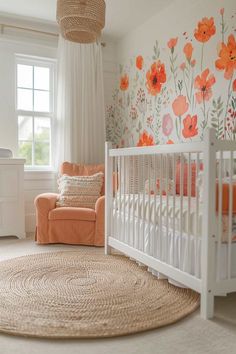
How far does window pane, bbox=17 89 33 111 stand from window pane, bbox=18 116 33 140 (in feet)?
0.40

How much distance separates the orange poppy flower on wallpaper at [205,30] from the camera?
2990 millimetres

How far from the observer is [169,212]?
211 centimetres

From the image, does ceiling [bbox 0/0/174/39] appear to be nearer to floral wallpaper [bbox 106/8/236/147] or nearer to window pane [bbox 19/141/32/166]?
floral wallpaper [bbox 106/8/236/147]

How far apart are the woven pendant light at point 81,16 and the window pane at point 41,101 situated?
1.60 m

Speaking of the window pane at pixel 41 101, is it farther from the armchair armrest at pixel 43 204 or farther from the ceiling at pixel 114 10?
the armchair armrest at pixel 43 204

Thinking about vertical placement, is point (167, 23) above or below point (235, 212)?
above

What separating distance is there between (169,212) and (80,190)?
1541 millimetres

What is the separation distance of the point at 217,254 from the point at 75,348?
0.80 m

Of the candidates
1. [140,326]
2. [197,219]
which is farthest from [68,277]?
[197,219]

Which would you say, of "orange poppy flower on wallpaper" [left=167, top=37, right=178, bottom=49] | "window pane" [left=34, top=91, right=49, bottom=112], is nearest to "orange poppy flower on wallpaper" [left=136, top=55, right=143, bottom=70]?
"orange poppy flower on wallpaper" [left=167, top=37, right=178, bottom=49]

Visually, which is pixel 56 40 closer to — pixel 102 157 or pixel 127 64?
pixel 127 64

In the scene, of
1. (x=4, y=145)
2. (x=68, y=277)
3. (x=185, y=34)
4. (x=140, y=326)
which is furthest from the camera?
(x=4, y=145)

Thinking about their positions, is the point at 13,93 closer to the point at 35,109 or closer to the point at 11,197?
the point at 35,109

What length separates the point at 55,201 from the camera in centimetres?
343
